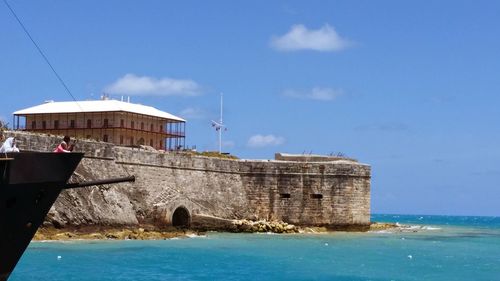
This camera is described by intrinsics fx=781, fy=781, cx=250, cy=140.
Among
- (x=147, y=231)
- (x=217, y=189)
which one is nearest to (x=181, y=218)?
(x=217, y=189)

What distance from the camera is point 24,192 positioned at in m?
13.7

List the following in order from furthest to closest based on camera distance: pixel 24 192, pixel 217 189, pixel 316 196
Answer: pixel 316 196, pixel 217 189, pixel 24 192

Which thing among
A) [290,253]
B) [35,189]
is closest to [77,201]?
[290,253]

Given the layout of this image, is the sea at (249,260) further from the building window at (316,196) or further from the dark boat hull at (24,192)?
the building window at (316,196)

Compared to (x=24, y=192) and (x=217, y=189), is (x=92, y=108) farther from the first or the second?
(x=24, y=192)

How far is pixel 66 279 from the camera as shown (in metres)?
18.0

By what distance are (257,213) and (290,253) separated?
1110cm

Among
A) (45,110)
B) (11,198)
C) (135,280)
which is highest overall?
(45,110)

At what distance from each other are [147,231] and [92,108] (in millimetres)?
15829

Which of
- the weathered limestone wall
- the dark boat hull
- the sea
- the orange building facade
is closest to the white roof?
the orange building facade

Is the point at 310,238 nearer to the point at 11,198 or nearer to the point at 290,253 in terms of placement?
the point at 290,253

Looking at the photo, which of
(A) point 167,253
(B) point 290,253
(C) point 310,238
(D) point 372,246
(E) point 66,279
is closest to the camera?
Answer: (E) point 66,279

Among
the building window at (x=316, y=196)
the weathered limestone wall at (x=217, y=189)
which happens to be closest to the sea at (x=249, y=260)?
the weathered limestone wall at (x=217, y=189)

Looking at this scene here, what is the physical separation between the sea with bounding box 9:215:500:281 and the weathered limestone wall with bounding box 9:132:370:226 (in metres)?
1.99
